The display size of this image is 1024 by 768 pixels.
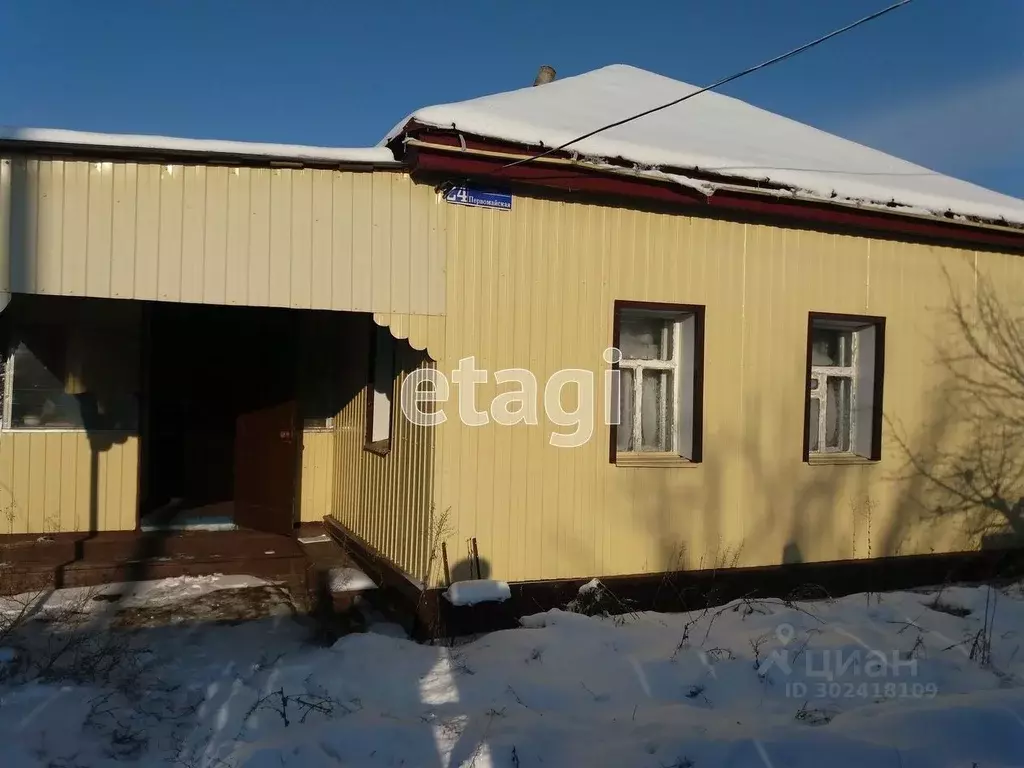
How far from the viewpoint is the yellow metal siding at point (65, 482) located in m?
6.40

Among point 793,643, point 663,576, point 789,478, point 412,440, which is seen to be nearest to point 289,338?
point 412,440

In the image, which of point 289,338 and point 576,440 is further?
point 289,338

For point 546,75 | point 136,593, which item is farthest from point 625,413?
point 546,75

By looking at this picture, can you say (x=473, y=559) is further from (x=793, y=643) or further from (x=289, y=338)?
(x=289, y=338)

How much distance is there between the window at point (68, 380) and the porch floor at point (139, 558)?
95 cm

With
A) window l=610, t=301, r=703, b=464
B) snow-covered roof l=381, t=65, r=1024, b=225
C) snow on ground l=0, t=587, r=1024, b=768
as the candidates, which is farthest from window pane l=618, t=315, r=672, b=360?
snow on ground l=0, t=587, r=1024, b=768

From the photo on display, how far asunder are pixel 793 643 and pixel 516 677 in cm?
182

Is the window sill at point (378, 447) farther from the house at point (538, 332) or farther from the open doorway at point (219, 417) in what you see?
the open doorway at point (219, 417)

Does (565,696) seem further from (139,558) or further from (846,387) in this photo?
(846,387)

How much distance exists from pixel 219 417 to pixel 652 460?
6011 millimetres

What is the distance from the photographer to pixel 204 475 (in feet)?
32.1

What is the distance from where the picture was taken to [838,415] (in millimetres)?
6828

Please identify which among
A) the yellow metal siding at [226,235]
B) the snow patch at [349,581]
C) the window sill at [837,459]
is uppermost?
the yellow metal siding at [226,235]

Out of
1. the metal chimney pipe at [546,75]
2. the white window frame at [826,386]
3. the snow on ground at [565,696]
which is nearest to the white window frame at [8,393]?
the snow on ground at [565,696]
